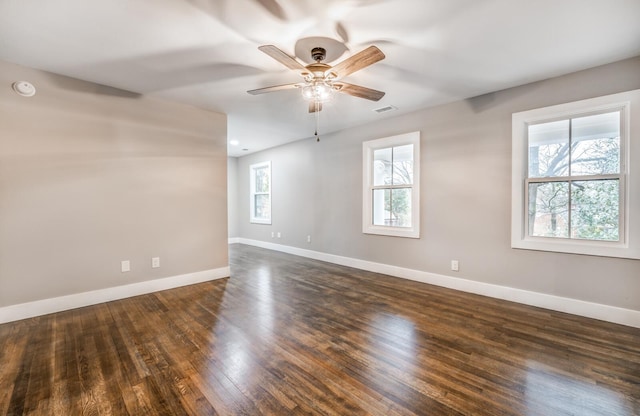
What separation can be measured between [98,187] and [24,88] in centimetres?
111

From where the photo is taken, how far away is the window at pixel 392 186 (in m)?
4.16

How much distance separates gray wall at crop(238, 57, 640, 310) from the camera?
279 cm

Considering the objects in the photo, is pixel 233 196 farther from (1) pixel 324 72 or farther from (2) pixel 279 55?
(2) pixel 279 55

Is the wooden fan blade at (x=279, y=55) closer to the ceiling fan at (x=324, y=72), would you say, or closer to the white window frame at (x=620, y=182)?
the ceiling fan at (x=324, y=72)

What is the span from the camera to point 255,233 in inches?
288

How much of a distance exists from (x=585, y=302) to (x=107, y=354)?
438cm

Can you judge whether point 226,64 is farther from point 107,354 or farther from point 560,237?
point 560,237

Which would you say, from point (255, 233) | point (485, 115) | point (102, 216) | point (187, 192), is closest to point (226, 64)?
point (187, 192)

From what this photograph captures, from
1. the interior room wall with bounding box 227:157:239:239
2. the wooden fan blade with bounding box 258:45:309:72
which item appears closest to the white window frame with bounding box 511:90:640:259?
the wooden fan blade with bounding box 258:45:309:72

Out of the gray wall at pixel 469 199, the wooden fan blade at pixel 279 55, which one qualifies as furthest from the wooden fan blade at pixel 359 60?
the gray wall at pixel 469 199

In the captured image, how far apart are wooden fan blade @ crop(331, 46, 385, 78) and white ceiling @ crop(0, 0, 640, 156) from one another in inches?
9.2

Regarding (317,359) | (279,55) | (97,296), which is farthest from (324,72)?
(97,296)

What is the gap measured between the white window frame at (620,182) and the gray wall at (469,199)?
2.7 inches

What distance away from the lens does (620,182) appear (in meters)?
2.69
